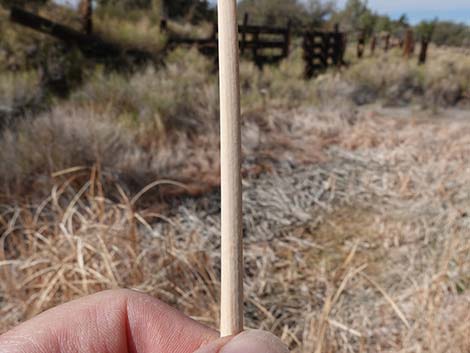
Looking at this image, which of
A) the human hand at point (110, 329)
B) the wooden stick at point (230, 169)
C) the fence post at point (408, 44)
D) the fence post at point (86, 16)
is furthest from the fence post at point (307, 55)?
the wooden stick at point (230, 169)

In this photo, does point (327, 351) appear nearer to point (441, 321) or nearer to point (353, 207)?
point (441, 321)

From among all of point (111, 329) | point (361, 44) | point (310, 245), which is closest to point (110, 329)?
point (111, 329)

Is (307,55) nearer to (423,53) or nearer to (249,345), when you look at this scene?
(423,53)

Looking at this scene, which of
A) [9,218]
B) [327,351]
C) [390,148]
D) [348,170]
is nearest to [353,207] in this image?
[348,170]

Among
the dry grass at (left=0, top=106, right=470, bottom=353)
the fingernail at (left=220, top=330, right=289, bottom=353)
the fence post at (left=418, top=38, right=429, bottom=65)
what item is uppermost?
the fingernail at (left=220, top=330, right=289, bottom=353)

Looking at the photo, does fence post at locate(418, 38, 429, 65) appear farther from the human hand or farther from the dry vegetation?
the human hand

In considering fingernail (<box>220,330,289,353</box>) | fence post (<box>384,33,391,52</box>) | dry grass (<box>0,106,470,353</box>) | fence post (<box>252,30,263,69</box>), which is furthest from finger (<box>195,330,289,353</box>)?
fence post (<box>384,33,391,52</box>)
